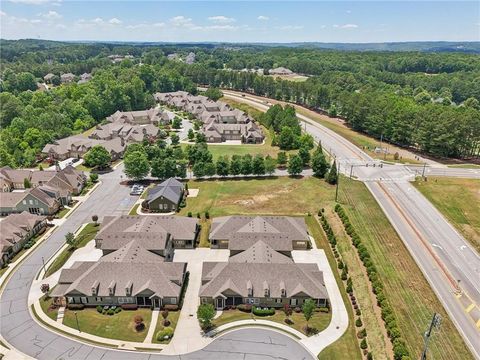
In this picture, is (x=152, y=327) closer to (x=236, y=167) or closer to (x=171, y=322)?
(x=171, y=322)

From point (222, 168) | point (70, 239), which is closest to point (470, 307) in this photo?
point (222, 168)

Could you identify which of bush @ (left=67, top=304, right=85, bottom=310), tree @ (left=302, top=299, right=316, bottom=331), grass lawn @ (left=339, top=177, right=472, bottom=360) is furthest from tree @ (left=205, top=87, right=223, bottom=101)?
tree @ (left=302, top=299, right=316, bottom=331)

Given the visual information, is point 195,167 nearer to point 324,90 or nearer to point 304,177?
point 304,177

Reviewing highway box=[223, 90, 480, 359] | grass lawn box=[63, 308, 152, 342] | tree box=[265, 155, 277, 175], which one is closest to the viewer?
grass lawn box=[63, 308, 152, 342]

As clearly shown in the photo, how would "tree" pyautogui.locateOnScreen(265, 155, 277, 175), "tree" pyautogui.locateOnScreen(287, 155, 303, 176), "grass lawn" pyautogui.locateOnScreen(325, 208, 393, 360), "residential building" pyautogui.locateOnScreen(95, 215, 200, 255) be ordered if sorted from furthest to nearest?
1. "tree" pyautogui.locateOnScreen(265, 155, 277, 175)
2. "tree" pyautogui.locateOnScreen(287, 155, 303, 176)
3. "residential building" pyautogui.locateOnScreen(95, 215, 200, 255)
4. "grass lawn" pyautogui.locateOnScreen(325, 208, 393, 360)

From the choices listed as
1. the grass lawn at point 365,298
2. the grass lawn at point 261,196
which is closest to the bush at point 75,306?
the grass lawn at point 261,196

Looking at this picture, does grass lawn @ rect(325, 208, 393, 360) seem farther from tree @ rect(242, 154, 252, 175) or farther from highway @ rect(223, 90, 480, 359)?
tree @ rect(242, 154, 252, 175)

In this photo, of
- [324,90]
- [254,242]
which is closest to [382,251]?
[254,242]

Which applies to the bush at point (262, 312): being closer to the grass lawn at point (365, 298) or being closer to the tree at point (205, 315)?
the tree at point (205, 315)
